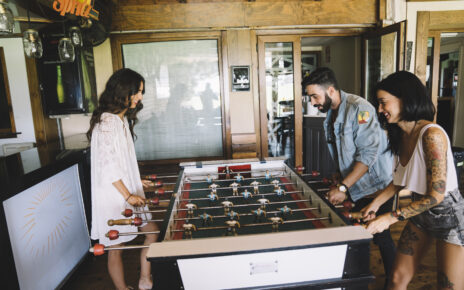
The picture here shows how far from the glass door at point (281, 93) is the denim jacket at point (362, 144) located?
1.95 m

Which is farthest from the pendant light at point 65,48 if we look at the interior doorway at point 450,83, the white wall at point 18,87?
the interior doorway at point 450,83

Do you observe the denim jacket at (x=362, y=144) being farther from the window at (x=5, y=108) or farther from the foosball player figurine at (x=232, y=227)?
the window at (x=5, y=108)

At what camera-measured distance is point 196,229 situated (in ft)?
4.86

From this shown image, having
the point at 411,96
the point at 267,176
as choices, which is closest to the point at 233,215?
the point at 267,176

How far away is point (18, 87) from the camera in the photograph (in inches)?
164

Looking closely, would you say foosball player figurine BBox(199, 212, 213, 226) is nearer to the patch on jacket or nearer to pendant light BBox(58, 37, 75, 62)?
the patch on jacket

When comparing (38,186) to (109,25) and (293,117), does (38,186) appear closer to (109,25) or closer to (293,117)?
(109,25)

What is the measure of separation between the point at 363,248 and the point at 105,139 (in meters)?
1.59

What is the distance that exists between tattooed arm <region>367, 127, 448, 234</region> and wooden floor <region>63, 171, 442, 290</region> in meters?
1.15

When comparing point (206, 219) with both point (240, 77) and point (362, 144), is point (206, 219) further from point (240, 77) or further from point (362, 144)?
point (240, 77)

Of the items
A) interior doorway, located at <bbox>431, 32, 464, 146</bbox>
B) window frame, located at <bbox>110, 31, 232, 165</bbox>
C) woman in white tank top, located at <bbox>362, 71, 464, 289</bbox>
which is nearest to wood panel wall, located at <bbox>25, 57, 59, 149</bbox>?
window frame, located at <bbox>110, 31, 232, 165</bbox>

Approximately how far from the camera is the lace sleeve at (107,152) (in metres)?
1.92

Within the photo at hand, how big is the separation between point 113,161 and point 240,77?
2.55 m

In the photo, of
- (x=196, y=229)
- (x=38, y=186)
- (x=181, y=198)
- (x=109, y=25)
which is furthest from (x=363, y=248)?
(x=109, y=25)
